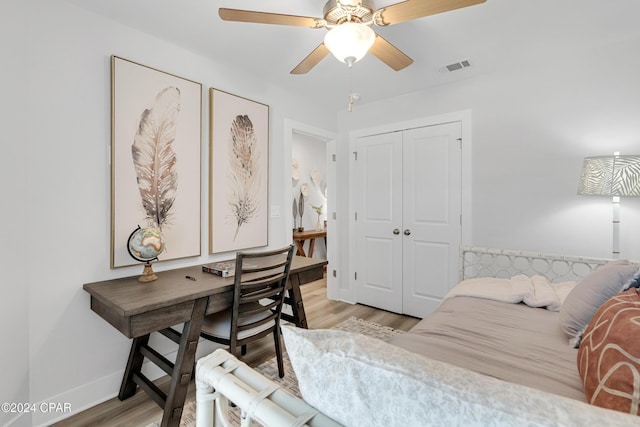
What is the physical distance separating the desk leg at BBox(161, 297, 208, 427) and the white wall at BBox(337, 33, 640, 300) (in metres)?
2.55

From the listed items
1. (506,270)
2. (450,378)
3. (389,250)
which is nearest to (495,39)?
(506,270)

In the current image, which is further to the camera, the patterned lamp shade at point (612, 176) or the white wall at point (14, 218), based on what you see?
the patterned lamp shade at point (612, 176)

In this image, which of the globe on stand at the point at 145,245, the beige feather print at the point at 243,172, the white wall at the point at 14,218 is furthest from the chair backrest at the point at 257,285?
the white wall at the point at 14,218

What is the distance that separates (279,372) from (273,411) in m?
1.73

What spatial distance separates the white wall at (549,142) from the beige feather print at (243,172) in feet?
6.33

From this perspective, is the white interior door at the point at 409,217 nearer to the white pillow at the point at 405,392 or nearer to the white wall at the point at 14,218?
the white pillow at the point at 405,392

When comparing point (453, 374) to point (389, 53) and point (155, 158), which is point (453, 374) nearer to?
point (389, 53)

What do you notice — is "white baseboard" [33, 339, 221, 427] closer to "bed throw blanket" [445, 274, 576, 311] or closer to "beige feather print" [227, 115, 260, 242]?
"beige feather print" [227, 115, 260, 242]

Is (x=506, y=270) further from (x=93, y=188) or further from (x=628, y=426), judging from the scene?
(x=93, y=188)

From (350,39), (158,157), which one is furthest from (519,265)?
(158,157)

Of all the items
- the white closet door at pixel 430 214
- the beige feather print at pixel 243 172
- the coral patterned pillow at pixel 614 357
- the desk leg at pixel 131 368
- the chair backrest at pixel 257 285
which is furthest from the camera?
the white closet door at pixel 430 214

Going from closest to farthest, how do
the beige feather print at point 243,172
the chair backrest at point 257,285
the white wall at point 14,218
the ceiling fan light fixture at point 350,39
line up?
the ceiling fan light fixture at point 350,39 → the white wall at point 14,218 → the chair backrest at point 257,285 → the beige feather print at point 243,172

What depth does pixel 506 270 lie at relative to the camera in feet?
8.87

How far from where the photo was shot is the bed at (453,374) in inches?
17.7
